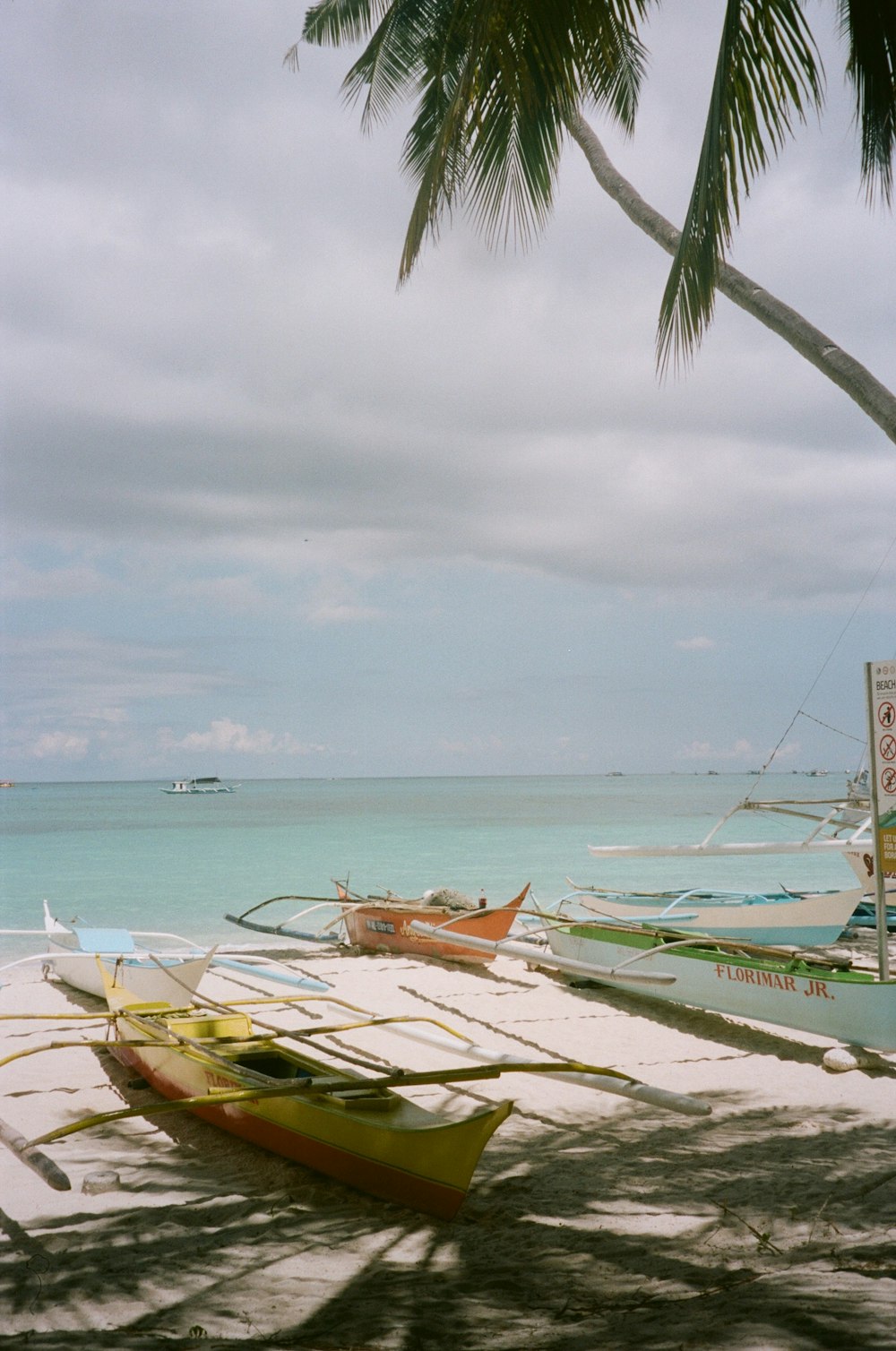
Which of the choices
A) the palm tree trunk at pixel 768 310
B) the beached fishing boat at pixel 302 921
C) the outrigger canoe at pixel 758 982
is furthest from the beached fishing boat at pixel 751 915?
the palm tree trunk at pixel 768 310

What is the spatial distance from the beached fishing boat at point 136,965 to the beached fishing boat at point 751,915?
320 cm

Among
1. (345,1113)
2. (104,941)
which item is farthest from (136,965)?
(345,1113)

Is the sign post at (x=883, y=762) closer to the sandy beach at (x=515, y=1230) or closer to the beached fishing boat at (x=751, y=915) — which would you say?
the sandy beach at (x=515, y=1230)

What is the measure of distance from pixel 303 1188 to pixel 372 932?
637 centimetres

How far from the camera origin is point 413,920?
9969mm

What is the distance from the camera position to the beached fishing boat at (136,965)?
6.62 meters

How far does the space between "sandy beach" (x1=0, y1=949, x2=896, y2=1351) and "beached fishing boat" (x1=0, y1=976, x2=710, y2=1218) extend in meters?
0.13

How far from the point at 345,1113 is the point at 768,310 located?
15.5 ft

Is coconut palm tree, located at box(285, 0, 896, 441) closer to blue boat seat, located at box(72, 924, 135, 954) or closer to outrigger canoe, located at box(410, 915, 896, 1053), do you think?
outrigger canoe, located at box(410, 915, 896, 1053)

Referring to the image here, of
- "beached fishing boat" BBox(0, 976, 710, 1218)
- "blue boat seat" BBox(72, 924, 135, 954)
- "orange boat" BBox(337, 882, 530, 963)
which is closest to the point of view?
"beached fishing boat" BBox(0, 976, 710, 1218)

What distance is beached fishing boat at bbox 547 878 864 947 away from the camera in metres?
9.12

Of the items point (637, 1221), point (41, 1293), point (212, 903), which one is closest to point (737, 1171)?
point (637, 1221)

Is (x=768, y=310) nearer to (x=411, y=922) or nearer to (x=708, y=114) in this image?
(x=708, y=114)

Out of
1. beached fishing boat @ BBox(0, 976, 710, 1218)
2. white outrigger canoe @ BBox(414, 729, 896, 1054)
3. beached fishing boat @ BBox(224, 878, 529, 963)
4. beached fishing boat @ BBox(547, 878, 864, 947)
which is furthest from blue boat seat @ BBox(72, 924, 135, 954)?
beached fishing boat @ BBox(547, 878, 864, 947)
